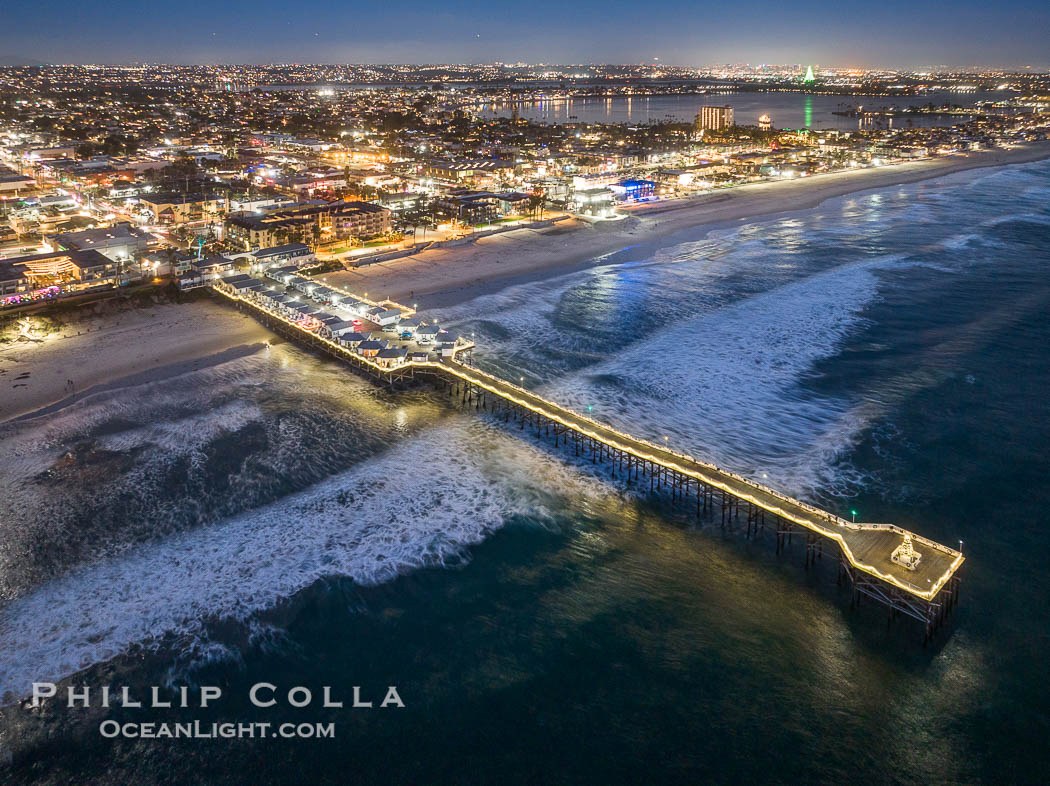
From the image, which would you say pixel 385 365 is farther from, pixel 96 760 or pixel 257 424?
pixel 96 760

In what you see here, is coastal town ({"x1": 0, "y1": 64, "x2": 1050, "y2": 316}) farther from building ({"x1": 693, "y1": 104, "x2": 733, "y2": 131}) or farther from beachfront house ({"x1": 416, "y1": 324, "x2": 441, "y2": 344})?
beachfront house ({"x1": 416, "y1": 324, "x2": 441, "y2": 344})

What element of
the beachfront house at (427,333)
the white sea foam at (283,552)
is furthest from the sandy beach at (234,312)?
Result: the white sea foam at (283,552)

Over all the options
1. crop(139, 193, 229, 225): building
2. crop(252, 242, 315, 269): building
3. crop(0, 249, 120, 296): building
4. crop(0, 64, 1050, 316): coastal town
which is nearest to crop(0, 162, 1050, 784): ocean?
crop(252, 242, 315, 269): building

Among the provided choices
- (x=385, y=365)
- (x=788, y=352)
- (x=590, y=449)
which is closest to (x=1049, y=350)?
(x=788, y=352)

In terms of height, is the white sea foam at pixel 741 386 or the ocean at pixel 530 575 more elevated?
the white sea foam at pixel 741 386

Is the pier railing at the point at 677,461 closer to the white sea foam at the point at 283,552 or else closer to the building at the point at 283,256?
the white sea foam at the point at 283,552
